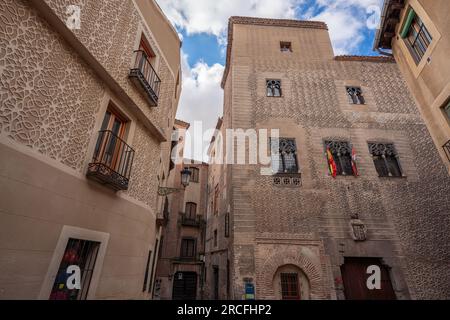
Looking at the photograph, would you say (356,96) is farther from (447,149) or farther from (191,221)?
(191,221)

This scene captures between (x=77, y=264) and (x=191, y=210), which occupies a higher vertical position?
(x=191, y=210)

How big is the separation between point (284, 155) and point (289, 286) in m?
4.97

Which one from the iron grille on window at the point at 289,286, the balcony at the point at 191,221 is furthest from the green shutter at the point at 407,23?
the balcony at the point at 191,221

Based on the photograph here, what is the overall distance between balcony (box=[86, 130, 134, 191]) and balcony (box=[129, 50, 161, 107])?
1.50 meters

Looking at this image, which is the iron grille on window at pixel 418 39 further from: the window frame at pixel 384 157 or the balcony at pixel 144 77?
the balcony at pixel 144 77

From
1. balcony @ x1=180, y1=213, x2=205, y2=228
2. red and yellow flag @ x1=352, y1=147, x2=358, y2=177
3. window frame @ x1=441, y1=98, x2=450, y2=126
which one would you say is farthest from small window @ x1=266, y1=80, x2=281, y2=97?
balcony @ x1=180, y1=213, x2=205, y2=228

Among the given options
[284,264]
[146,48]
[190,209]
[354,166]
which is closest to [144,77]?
[146,48]

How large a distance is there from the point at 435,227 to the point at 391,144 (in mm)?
3693

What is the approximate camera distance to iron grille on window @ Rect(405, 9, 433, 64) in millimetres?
6127

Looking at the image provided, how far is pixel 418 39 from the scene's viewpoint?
6.50m

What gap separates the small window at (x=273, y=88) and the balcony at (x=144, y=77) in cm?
619

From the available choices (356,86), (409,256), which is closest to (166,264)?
(409,256)

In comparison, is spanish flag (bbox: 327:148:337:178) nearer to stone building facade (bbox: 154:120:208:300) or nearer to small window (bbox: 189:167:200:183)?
stone building facade (bbox: 154:120:208:300)

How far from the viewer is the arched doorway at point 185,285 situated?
1597cm
